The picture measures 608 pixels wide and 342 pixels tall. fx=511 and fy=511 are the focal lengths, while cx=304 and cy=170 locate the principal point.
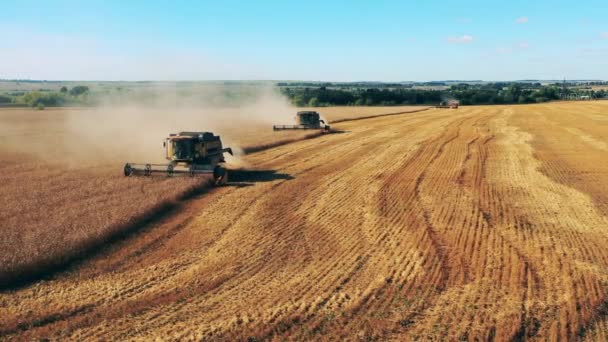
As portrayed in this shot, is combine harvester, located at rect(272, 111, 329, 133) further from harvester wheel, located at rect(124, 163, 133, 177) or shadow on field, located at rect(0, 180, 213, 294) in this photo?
shadow on field, located at rect(0, 180, 213, 294)

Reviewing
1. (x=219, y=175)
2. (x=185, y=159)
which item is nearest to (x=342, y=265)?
(x=219, y=175)

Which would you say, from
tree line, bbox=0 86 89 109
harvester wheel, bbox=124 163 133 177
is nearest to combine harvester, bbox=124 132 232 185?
harvester wheel, bbox=124 163 133 177

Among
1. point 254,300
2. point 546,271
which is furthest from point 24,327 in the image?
point 546,271

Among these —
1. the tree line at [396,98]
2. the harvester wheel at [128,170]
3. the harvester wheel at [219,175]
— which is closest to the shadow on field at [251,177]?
the harvester wheel at [219,175]

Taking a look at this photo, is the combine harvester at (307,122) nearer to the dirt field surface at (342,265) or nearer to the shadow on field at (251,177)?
the shadow on field at (251,177)

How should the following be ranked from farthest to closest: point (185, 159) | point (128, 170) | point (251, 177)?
point (251, 177)
point (128, 170)
point (185, 159)

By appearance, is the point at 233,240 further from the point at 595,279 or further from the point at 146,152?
the point at 146,152

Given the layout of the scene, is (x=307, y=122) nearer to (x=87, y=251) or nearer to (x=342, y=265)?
(x=87, y=251)
